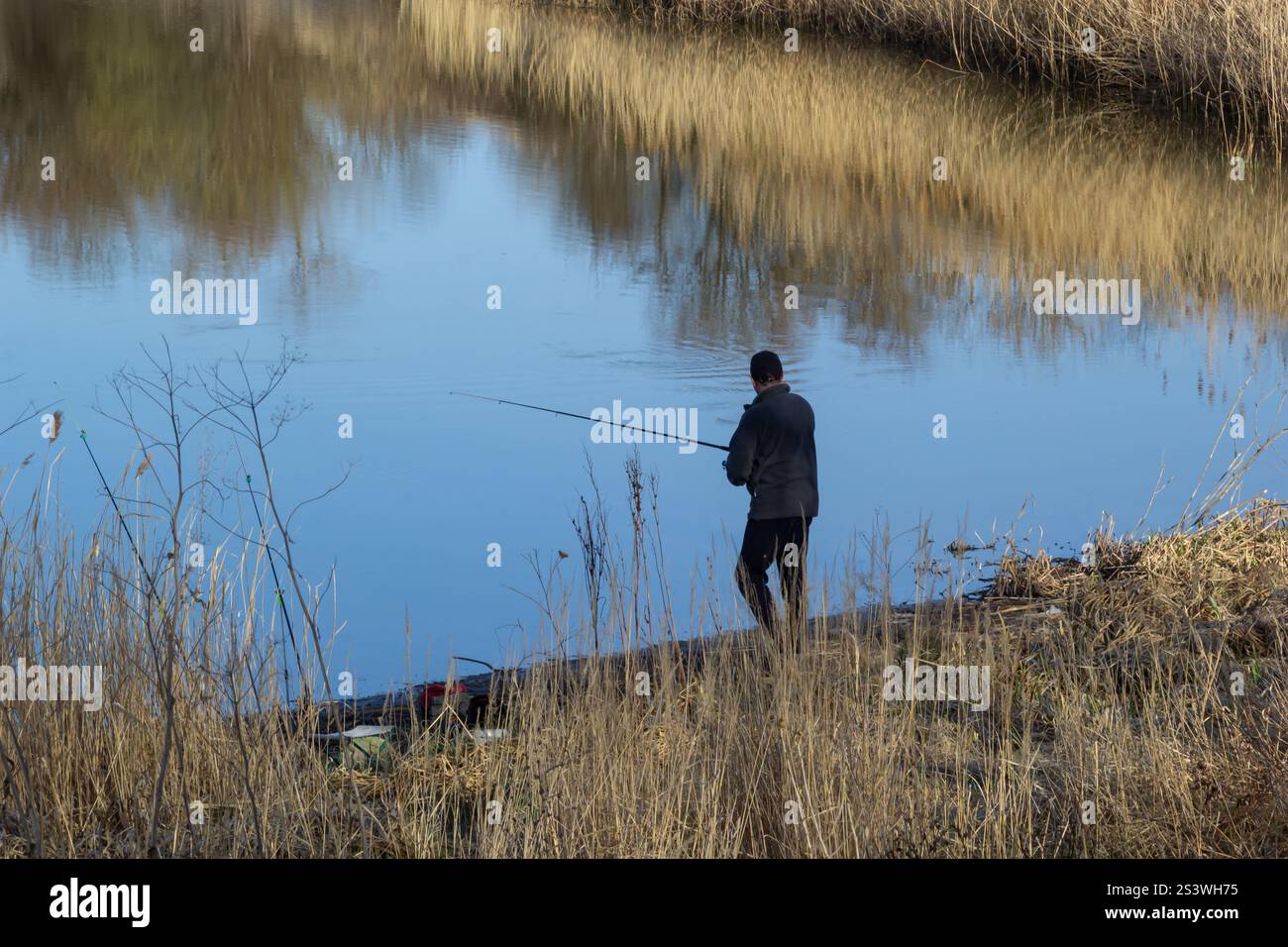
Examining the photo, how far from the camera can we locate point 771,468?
689 centimetres

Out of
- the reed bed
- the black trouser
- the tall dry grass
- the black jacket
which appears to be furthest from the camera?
the tall dry grass

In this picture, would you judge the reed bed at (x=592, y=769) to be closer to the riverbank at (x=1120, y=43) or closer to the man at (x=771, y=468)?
the man at (x=771, y=468)

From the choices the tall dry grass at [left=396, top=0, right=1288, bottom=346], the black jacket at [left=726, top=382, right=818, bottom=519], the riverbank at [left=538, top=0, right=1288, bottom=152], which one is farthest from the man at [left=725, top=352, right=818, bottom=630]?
the riverbank at [left=538, top=0, right=1288, bottom=152]

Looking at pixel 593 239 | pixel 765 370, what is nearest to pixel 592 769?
pixel 765 370

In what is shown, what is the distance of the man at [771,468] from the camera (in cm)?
683

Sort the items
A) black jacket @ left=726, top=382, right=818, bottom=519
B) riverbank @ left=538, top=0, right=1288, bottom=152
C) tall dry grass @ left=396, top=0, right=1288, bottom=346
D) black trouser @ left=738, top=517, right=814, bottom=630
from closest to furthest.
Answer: black jacket @ left=726, top=382, right=818, bottom=519
black trouser @ left=738, top=517, right=814, bottom=630
tall dry grass @ left=396, top=0, right=1288, bottom=346
riverbank @ left=538, top=0, right=1288, bottom=152

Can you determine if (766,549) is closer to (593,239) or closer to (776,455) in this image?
(776,455)

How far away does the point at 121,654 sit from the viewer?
4574mm

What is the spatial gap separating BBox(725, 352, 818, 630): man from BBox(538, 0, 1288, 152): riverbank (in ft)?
33.0

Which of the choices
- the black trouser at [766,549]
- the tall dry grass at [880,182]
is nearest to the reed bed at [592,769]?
the black trouser at [766,549]

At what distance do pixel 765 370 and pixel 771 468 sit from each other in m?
0.41

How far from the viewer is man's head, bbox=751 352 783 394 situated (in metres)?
6.91

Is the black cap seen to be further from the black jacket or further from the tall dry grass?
the tall dry grass
